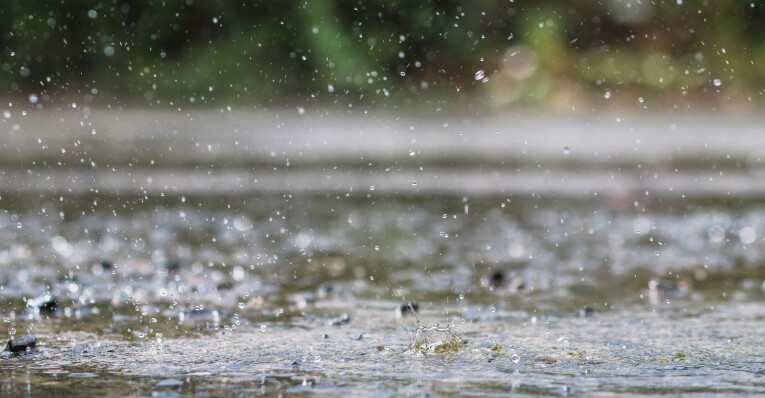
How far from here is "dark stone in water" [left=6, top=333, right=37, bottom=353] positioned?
3.22 m

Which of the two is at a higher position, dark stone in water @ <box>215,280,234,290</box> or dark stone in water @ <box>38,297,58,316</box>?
dark stone in water @ <box>215,280,234,290</box>

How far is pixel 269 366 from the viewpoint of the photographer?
306cm

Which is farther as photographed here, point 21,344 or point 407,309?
point 407,309

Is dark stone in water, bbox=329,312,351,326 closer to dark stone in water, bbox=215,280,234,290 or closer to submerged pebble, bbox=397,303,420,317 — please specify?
submerged pebble, bbox=397,303,420,317

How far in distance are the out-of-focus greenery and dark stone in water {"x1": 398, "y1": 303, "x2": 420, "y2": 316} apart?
1116 cm

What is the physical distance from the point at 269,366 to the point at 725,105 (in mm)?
12848

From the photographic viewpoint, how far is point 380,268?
520 cm

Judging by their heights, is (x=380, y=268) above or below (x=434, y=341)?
above

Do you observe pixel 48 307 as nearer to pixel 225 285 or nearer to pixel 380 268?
pixel 225 285

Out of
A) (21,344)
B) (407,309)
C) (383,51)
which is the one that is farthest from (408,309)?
(383,51)

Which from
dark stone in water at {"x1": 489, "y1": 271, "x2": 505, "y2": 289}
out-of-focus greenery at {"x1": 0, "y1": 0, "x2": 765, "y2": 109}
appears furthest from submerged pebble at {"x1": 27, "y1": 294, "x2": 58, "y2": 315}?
out-of-focus greenery at {"x1": 0, "y1": 0, "x2": 765, "y2": 109}

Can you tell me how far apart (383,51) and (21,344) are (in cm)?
1378

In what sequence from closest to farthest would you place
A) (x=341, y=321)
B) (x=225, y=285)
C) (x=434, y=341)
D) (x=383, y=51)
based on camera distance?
1. (x=434, y=341)
2. (x=341, y=321)
3. (x=225, y=285)
4. (x=383, y=51)

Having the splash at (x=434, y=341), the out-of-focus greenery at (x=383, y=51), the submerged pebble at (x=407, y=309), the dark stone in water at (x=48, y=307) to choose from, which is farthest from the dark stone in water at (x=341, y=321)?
the out-of-focus greenery at (x=383, y=51)
